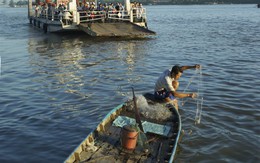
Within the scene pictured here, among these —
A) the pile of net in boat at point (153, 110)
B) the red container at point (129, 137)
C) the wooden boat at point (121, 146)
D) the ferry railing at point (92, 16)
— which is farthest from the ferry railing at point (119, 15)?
the red container at point (129, 137)

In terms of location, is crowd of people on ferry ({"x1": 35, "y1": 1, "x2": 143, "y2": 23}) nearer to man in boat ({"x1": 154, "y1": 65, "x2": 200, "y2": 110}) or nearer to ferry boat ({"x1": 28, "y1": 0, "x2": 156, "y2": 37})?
ferry boat ({"x1": 28, "y1": 0, "x2": 156, "y2": 37})

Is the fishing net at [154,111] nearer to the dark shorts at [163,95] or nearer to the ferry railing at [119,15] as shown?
the dark shorts at [163,95]

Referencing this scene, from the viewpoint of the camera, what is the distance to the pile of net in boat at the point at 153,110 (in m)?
9.55

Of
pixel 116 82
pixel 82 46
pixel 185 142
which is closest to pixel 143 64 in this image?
pixel 116 82

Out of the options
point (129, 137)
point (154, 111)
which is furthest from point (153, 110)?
point (129, 137)

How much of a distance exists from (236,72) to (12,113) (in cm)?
1184

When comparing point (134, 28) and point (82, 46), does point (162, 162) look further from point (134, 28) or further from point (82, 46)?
point (134, 28)

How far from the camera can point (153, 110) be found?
9680 mm

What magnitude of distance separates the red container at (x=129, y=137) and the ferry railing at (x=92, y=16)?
23039mm

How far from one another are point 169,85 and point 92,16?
21286 mm

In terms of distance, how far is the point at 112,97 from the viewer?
13383mm

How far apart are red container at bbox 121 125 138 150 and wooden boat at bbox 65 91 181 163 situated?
0.08 ft

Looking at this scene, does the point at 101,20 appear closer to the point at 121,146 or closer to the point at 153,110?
the point at 153,110

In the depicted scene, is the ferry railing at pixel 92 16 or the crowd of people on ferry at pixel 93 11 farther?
the crowd of people on ferry at pixel 93 11
